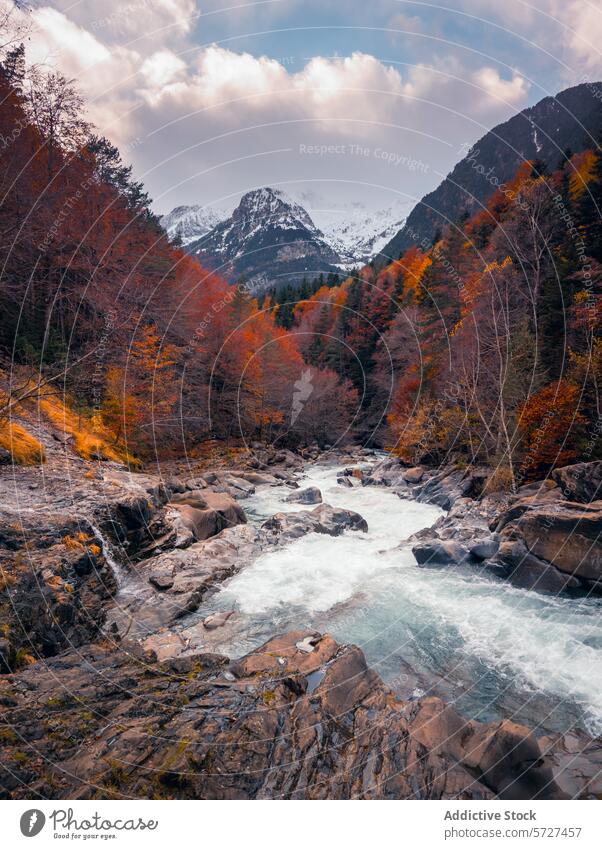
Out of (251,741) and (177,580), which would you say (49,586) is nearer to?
(177,580)

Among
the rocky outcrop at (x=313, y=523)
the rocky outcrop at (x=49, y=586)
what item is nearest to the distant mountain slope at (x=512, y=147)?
the rocky outcrop at (x=313, y=523)

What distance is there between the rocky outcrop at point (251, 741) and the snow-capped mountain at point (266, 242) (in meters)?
52.5

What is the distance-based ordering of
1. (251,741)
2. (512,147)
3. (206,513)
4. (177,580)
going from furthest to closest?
(512,147)
(206,513)
(177,580)
(251,741)

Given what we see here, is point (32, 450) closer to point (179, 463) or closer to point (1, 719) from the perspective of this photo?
point (1, 719)

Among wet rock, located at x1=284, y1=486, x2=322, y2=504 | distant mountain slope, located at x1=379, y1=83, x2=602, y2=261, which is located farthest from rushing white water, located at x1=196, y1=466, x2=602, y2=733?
distant mountain slope, located at x1=379, y1=83, x2=602, y2=261

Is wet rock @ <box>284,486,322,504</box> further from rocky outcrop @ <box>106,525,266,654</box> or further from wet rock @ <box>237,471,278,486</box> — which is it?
rocky outcrop @ <box>106,525,266,654</box>

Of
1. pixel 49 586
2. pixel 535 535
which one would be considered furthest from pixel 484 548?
pixel 49 586

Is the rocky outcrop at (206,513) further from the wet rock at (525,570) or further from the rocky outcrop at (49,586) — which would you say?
the wet rock at (525,570)

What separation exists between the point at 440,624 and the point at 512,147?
7768cm

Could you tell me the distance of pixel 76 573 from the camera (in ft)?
33.3

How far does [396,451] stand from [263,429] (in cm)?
1477

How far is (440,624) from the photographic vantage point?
11.7 m

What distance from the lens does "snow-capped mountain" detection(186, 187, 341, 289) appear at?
70.9 meters

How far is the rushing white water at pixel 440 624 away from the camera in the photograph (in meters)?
8.79
